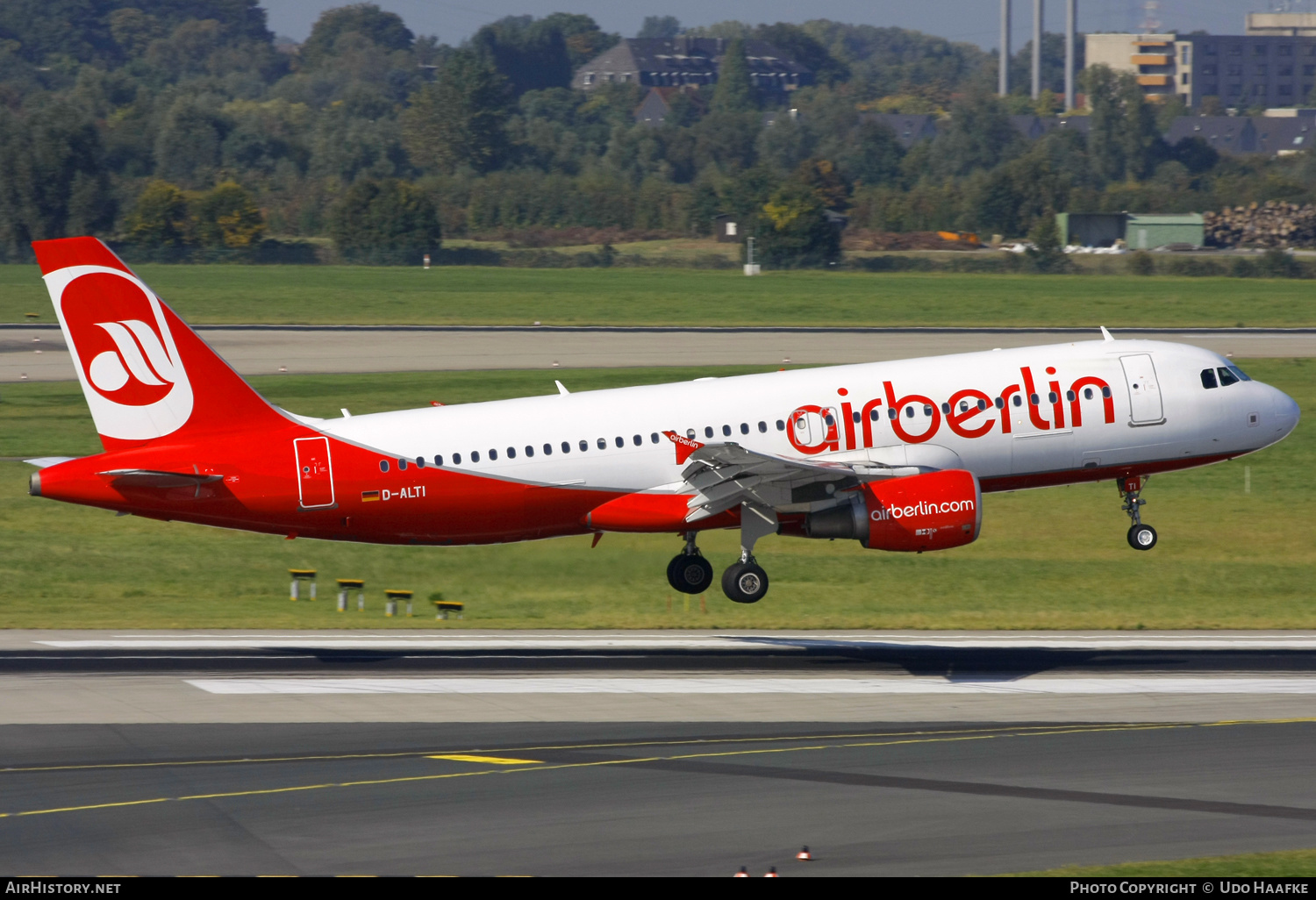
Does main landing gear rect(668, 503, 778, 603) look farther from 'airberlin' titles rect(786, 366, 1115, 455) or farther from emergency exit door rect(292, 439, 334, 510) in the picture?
emergency exit door rect(292, 439, 334, 510)

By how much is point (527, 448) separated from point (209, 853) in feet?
60.6

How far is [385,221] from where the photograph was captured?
175250mm

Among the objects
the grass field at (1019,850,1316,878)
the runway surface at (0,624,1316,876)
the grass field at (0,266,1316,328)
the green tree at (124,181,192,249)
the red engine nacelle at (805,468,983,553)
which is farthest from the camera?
the green tree at (124,181,192,249)

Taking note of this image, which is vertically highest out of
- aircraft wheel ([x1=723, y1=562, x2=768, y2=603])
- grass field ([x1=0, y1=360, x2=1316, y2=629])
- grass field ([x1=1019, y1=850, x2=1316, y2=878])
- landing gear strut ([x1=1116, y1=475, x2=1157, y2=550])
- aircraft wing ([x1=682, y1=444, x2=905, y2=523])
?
aircraft wing ([x1=682, y1=444, x2=905, y2=523])

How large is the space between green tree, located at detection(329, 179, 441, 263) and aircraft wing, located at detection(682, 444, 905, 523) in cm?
13199

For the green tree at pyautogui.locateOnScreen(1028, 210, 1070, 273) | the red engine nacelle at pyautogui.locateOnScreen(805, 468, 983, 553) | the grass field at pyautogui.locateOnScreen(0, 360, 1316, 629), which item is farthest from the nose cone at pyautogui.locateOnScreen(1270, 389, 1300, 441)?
the green tree at pyautogui.locateOnScreen(1028, 210, 1070, 273)

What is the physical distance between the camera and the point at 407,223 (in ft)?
575

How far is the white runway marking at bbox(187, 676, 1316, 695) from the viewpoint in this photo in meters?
40.7

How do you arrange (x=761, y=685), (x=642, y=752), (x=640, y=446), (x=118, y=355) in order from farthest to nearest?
(x=640, y=446) → (x=118, y=355) → (x=761, y=685) → (x=642, y=752)

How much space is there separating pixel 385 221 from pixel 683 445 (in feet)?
456

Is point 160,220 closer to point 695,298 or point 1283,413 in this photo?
point 695,298

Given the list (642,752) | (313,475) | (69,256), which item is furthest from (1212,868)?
(69,256)

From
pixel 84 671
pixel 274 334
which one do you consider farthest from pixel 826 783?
pixel 274 334

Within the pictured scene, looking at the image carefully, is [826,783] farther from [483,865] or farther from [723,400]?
[723,400]
